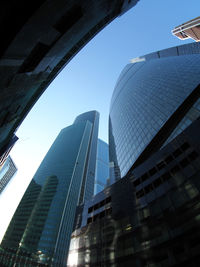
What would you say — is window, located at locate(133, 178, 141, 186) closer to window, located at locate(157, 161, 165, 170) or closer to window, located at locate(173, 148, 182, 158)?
window, located at locate(157, 161, 165, 170)

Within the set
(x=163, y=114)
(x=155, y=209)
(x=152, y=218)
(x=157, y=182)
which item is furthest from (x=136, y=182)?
(x=163, y=114)

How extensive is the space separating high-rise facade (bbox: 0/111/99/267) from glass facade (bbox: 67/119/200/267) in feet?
286

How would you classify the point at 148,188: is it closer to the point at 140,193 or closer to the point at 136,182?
the point at 140,193

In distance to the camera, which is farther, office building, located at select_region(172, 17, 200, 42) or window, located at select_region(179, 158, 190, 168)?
office building, located at select_region(172, 17, 200, 42)

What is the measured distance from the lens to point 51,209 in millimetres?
115062

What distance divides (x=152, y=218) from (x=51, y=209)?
11584cm

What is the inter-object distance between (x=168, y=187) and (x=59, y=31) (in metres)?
21.1

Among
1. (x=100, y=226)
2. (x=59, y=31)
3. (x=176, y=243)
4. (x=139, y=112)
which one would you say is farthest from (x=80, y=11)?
(x=139, y=112)

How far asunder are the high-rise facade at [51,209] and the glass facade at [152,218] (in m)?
87.3

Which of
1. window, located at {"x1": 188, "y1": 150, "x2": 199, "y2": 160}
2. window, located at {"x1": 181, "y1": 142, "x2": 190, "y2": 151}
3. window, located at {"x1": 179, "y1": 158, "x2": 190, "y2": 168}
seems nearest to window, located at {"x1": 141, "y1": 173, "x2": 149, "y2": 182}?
window, located at {"x1": 179, "y1": 158, "x2": 190, "y2": 168}

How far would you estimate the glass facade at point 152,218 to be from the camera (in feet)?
52.2

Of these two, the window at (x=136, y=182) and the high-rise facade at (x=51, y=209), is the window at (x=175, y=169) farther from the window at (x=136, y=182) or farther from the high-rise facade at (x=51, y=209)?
the high-rise facade at (x=51, y=209)

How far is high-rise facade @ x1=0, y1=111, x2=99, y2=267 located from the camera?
93.9 meters

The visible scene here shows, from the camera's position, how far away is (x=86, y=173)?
16338 cm
